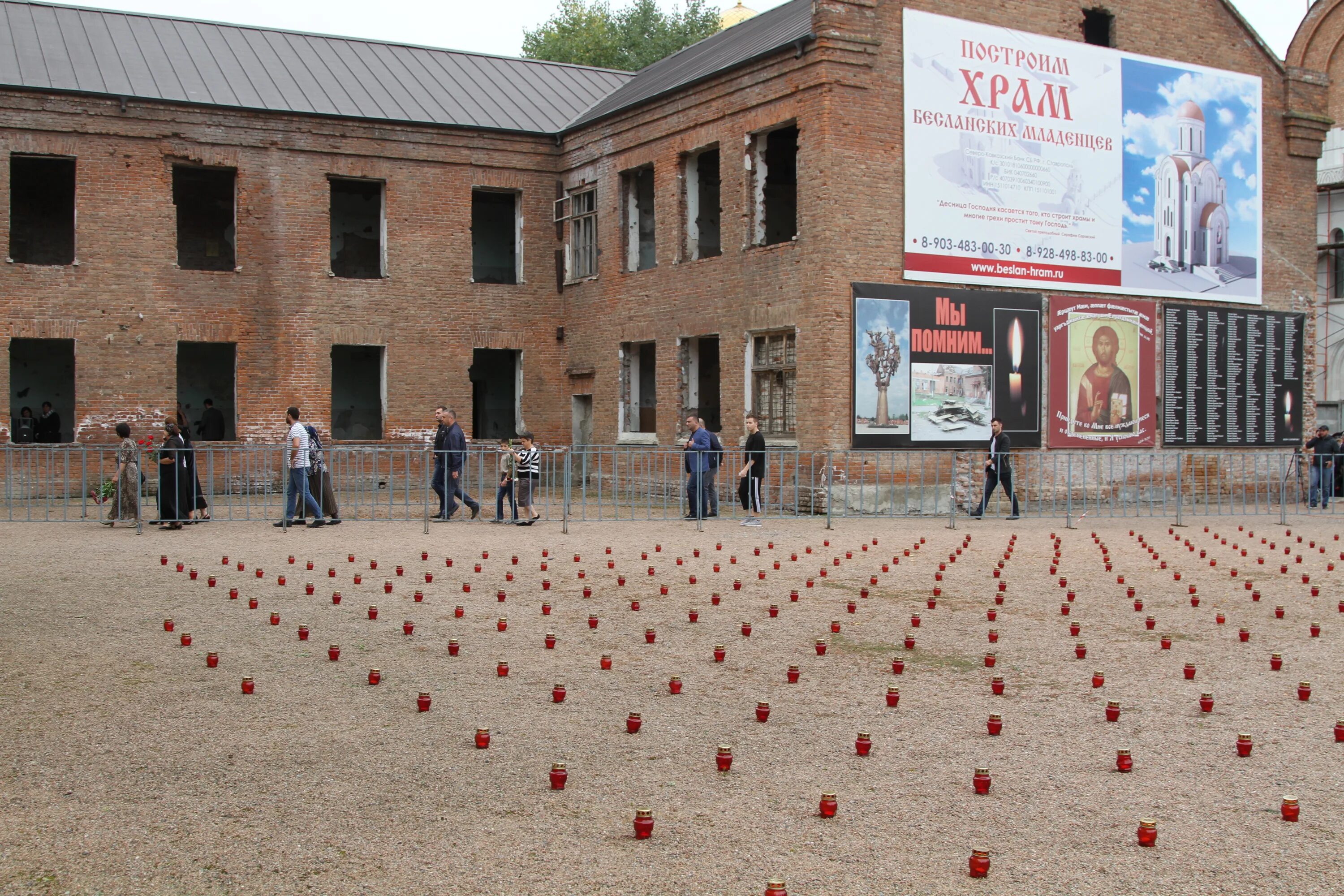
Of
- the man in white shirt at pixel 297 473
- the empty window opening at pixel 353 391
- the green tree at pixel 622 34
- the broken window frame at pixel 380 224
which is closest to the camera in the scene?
the man in white shirt at pixel 297 473

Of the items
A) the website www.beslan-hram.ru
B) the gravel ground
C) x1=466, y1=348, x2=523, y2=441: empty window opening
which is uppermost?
the website www.beslan-hram.ru

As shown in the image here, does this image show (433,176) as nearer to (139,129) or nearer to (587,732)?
(139,129)

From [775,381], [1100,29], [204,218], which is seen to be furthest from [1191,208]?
[204,218]

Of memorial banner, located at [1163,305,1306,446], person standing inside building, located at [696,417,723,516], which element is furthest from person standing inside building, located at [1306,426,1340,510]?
person standing inside building, located at [696,417,723,516]

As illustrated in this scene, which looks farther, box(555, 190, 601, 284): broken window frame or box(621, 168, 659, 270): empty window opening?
box(555, 190, 601, 284): broken window frame

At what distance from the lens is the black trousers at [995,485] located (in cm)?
1911

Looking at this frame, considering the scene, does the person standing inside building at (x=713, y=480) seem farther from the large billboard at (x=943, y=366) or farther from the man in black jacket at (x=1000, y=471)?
the man in black jacket at (x=1000, y=471)

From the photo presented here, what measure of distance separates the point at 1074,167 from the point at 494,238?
13796 mm

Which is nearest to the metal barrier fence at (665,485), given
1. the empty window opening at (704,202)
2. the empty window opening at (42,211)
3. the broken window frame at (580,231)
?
the broken window frame at (580,231)

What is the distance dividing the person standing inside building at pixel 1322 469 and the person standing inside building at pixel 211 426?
66.7ft

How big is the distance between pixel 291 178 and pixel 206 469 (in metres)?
6.17

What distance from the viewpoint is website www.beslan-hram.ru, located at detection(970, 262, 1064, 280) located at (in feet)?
69.7

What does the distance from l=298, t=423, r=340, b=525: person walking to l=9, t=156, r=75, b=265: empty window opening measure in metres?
11.1

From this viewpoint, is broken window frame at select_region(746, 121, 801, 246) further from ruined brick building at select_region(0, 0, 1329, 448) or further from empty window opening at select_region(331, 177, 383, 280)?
empty window opening at select_region(331, 177, 383, 280)
